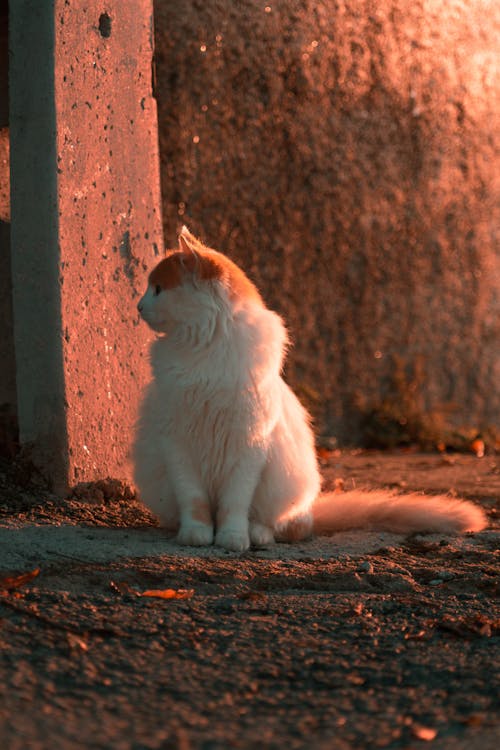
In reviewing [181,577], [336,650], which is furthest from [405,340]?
[336,650]

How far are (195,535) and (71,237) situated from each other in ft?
4.47

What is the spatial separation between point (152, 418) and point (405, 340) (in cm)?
398

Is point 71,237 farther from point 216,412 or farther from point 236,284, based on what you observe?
point 216,412

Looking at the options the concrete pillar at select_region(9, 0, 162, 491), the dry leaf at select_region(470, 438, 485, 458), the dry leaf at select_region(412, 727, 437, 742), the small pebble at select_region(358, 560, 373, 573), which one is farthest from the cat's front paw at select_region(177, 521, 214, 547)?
the dry leaf at select_region(470, 438, 485, 458)

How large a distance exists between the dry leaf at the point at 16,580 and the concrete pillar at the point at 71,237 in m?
1.15

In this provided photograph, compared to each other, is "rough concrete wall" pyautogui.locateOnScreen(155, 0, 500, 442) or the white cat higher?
"rough concrete wall" pyautogui.locateOnScreen(155, 0, 500, 442)

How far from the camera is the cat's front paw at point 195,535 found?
147 inches

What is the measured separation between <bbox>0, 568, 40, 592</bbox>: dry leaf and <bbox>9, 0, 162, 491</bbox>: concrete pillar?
1.15m

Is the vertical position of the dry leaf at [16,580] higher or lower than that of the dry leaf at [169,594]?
higher

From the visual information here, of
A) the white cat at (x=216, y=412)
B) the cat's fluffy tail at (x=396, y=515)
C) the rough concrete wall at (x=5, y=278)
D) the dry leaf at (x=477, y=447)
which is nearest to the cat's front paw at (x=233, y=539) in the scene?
the white cat at (x=216, y=412)

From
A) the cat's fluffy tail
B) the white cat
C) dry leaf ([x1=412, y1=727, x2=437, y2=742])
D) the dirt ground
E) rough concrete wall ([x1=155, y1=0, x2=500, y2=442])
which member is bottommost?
dry leaf ([x1=412, y1=727, x2=437, y2=742])

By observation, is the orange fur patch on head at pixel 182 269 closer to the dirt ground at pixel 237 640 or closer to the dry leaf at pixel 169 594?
the dirt ground at pixel 237 640

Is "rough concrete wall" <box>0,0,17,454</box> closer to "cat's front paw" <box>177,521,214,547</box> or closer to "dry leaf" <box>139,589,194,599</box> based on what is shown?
"cat's front paw" <box>177,521,214,547</box>

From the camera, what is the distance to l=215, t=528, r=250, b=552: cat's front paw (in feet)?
12.2
